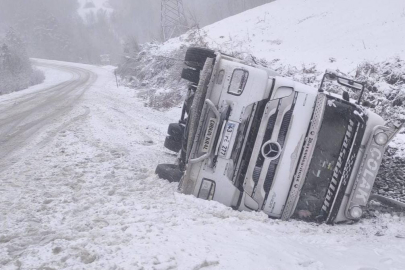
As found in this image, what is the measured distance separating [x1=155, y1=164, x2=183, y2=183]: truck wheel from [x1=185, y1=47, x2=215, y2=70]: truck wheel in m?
1.47

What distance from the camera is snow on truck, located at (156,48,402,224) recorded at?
389 cm

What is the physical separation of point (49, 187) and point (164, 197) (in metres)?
1.50

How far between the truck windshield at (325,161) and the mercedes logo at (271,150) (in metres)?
0.47

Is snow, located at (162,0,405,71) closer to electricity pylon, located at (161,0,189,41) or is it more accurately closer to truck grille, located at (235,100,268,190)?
electricity pylon, located at (161,0,189,41)

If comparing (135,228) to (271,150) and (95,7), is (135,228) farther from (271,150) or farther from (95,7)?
(95,7)

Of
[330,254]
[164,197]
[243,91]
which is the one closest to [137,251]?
[164,197]

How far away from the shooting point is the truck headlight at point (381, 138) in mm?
3779

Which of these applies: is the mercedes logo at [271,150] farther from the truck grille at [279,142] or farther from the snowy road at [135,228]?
the snowy road at [135,228]

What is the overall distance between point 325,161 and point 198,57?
2175 millimetres

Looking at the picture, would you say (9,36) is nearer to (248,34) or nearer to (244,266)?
(248,34)

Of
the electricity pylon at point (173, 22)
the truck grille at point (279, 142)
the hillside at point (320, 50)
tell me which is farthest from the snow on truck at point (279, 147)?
the electricity pylon at point (173, 22)

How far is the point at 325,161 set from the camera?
4027 mm

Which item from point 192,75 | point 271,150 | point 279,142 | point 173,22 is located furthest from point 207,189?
point 173,22

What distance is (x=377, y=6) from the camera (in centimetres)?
1441
